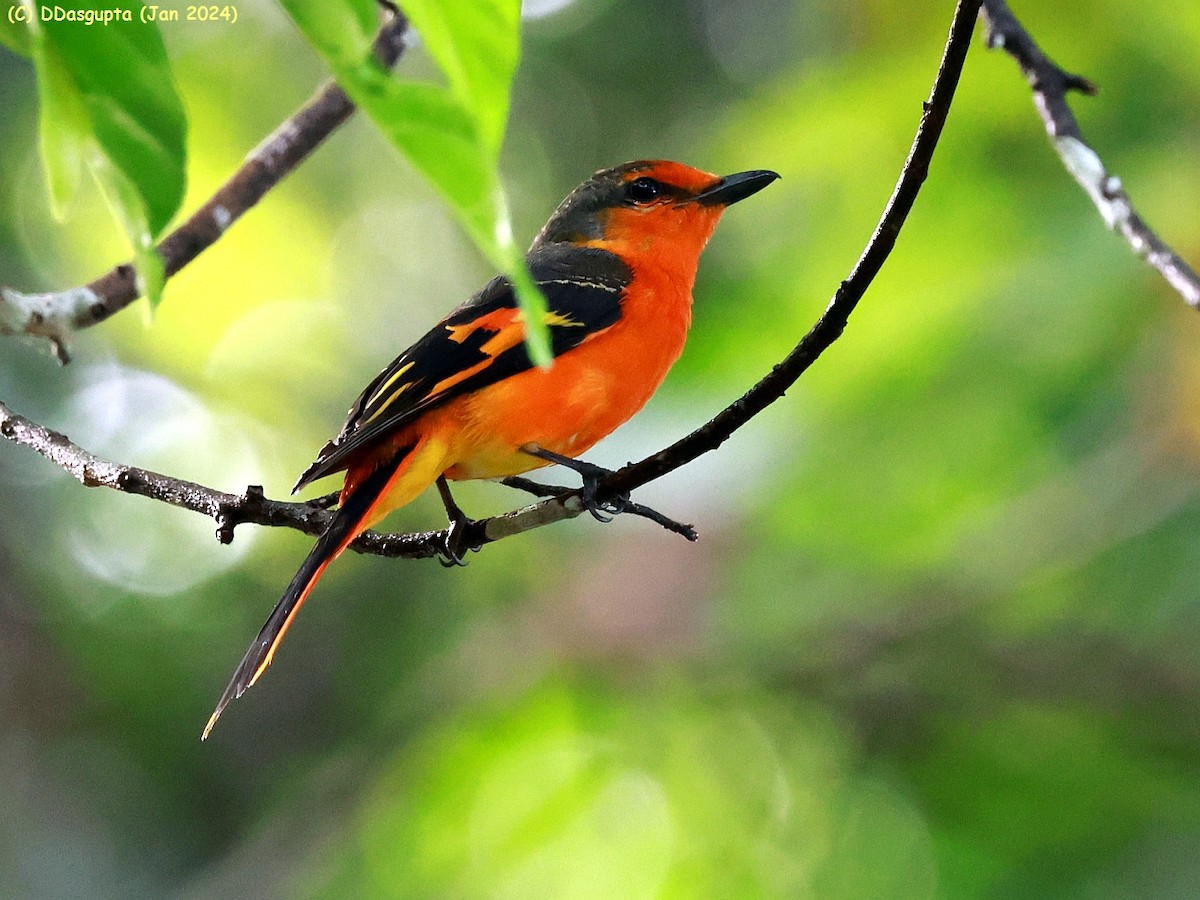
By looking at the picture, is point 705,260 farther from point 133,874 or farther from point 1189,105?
point 133,874

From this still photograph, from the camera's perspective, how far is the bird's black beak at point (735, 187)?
464cm

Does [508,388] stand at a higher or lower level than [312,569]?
higher

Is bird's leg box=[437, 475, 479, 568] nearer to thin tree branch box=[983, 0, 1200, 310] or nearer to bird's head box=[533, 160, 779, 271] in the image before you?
bird's head box=[533, 160, 779, 271]

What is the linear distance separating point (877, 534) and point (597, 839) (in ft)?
7.06

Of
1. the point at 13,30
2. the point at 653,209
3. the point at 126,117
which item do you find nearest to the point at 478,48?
the point at 126,117

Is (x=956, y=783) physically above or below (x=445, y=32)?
below

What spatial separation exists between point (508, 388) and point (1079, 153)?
173 cm

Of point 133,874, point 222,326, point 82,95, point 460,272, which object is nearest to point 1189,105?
point 82,95

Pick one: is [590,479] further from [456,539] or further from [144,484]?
[144,484]

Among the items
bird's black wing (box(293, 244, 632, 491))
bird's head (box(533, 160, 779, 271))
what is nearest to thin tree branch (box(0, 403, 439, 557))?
bird's black wing (box(293, 244, 632, 491))

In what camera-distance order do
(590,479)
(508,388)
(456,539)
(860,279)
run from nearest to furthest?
(860,279) < (590,479) < (456,539) < (508,388)

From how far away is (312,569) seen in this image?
3.11m

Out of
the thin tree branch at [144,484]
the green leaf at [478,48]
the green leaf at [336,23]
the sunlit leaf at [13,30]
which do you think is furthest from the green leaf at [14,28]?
the thin tree branch at [144,484]

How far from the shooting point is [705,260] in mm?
7465
